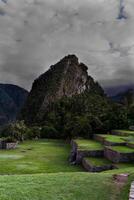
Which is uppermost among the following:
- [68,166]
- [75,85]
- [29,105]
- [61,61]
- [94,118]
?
[61,61]

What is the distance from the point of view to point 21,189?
34.7 ft

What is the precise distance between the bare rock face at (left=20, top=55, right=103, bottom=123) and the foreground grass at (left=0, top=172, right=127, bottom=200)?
106m

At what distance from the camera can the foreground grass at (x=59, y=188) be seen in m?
10.1

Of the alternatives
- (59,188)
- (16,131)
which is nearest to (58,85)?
(16,131)

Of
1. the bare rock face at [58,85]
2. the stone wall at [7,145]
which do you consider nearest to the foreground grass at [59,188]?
the stone wall at [7,145]

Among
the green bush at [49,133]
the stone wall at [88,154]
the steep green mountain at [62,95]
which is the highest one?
the steep green mountain at [62,95]

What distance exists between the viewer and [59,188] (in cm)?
1088

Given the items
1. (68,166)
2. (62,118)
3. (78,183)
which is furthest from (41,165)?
(62,118)

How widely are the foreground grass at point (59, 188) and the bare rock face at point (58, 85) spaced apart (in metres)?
106

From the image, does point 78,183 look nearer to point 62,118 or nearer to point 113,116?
point 113,116

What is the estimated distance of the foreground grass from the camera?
33.2 feet

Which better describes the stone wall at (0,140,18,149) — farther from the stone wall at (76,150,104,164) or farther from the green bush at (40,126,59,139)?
the green bush at (40,126,59,139)

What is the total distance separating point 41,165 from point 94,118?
30.0 meters

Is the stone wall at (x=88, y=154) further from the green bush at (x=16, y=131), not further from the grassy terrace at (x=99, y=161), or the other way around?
the green bush at (x=16, y=131)
